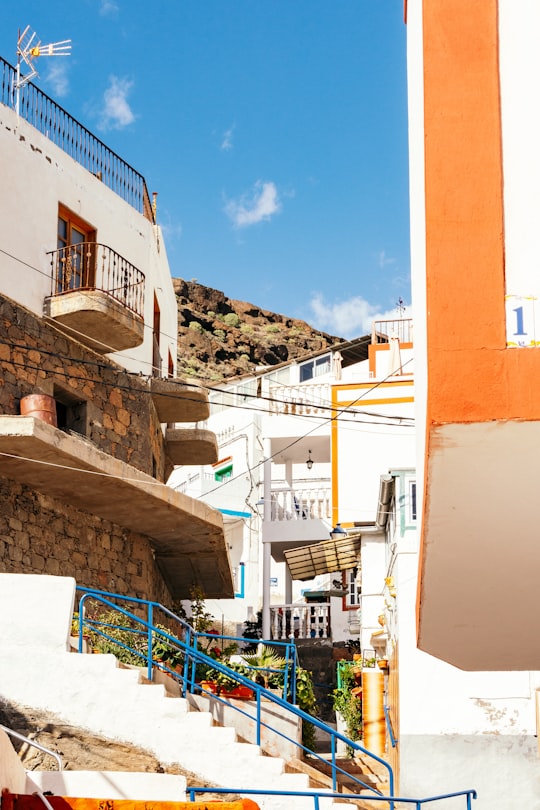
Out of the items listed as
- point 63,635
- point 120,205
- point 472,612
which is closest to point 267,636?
point 120,205

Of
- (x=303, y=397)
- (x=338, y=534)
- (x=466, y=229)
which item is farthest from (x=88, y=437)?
(x=466, y=229)

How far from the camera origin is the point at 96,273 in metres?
19.4

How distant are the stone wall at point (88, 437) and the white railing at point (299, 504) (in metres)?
8.11

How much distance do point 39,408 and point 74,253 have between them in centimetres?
357

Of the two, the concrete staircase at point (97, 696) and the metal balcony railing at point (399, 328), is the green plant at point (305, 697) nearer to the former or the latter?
the concrete staircase at point (97, 696)

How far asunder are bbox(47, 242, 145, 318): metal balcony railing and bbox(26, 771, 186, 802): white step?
29.9 feet

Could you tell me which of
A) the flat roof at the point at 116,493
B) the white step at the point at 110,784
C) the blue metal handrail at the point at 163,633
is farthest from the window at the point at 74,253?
the white step at the point at 110,784

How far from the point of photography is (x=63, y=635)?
12461 millimetres

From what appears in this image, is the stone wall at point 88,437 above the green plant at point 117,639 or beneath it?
above

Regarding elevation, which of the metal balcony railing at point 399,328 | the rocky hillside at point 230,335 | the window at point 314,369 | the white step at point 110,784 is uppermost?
the rocky hillside at point 230,335

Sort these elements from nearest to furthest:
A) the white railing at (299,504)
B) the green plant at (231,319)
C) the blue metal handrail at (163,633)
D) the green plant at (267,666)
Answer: the blue metal handrail at (163,633) → the green plant at (267,666) → the white railing at (299,504) → the green plant at (231,319)

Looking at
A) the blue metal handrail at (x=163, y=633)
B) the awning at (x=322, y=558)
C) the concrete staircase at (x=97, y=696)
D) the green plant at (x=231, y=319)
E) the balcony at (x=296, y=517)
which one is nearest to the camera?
the concrete staircase at (x=97, y=696)

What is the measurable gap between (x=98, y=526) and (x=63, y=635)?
22.0ft

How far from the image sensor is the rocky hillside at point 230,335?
68.9m
